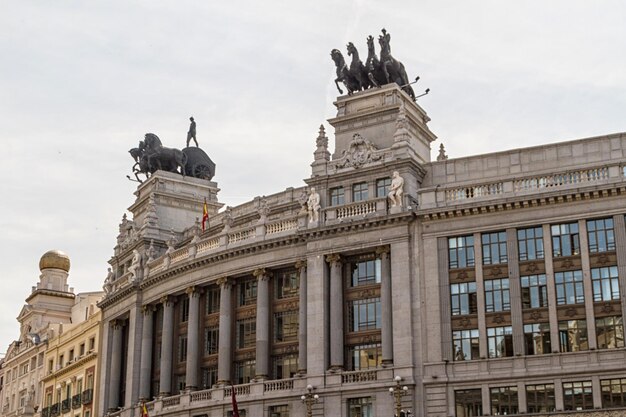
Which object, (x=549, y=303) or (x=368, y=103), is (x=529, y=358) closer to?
(x=549, y=303)

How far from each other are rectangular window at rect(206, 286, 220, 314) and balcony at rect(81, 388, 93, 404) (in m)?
20.7

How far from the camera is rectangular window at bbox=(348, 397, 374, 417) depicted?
74188 mm

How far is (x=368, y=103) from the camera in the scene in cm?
8394

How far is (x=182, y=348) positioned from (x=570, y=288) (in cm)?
3543

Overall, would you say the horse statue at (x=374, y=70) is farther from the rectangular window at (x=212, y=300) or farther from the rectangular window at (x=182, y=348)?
the rectangular window at (x=182, y=348)

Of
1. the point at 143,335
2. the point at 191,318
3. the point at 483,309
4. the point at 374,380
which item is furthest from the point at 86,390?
the point at 483,309

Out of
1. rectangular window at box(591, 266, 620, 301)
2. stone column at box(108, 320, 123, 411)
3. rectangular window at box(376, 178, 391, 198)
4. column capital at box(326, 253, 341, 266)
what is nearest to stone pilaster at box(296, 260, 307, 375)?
column capital at box(326, 253, 341, 266)

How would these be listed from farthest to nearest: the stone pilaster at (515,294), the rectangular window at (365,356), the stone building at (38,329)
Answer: the stone building at (38,329), the rectangular window at (365,356), the stone pilaster at (515,294)

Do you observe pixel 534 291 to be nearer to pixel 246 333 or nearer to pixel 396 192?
pixel 396 192

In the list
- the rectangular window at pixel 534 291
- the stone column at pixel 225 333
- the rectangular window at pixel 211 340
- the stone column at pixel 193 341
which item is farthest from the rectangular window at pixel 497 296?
the stone column at pixel 193 341

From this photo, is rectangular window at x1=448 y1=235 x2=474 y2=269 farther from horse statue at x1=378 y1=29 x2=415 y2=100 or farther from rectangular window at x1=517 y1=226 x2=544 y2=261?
horse statue at x1=378 y1=29 x2=415 y2=100

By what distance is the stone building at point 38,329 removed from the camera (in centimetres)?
12181

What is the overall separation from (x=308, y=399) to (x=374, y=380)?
5.15m

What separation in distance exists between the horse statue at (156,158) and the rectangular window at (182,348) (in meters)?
20.0
